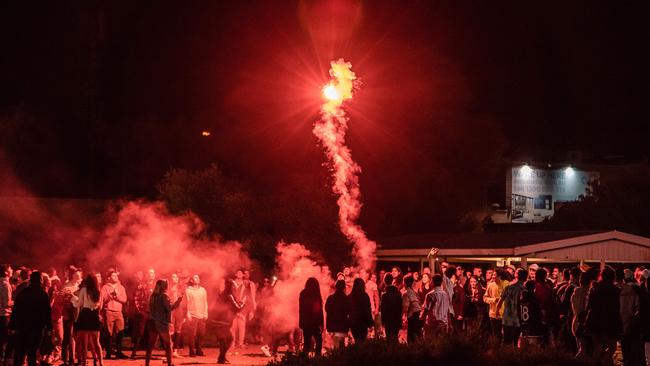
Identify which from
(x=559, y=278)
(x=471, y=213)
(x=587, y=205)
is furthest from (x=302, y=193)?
(x=587, y=205)

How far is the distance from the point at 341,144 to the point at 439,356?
21.2 meters

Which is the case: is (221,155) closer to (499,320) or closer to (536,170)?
(499,320)

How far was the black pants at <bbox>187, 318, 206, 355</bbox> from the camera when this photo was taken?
21.5 m

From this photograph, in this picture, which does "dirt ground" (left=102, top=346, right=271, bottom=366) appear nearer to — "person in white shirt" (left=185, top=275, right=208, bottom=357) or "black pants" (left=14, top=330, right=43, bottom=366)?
"person in white shirt" (left=185, top=275, right=208, bottom=357)

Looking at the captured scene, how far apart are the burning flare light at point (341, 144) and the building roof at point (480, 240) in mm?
1935

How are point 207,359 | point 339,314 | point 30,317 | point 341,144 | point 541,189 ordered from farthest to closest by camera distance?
1. point 541,189
2. point 341,144
3. point 207,359
4. point 339,314
5. point 30,317

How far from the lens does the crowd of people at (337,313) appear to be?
614 inches

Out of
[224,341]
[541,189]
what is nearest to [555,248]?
[224,341]

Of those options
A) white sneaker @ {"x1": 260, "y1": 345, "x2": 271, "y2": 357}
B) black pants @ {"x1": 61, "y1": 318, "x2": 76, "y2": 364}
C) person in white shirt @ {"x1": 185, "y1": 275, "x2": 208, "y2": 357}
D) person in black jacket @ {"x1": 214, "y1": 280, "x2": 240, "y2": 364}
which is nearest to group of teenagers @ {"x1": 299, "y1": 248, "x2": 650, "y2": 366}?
person in black jacket @ {"x1": 214, "y1": 280, "x2": 240, "y2": 364}

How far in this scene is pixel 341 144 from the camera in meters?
33.3

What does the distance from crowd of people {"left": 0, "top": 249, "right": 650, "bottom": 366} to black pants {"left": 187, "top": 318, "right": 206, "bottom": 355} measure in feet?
0.09

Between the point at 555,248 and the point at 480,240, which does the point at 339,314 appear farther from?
the point at 480,240

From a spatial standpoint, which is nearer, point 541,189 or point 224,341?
point 224,341

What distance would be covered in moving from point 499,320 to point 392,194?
77.4ft
